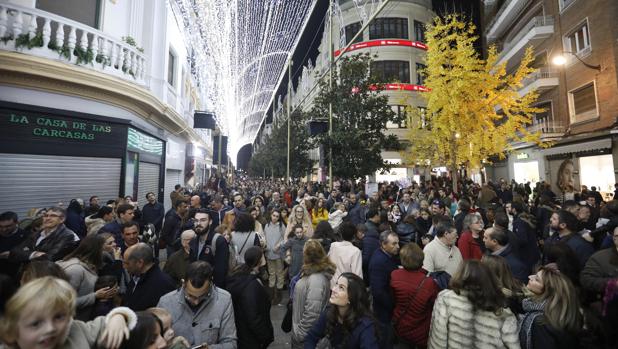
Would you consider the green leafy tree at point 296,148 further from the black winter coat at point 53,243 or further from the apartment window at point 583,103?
the black winter coat at point 53,243

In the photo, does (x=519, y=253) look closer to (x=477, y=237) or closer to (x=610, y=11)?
(x=477, y=237)

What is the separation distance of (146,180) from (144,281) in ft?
33.7

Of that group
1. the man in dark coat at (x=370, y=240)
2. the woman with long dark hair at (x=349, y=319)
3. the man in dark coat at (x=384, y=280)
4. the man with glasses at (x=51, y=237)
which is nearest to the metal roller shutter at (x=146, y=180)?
the man with glasses at (x=51, y=237)

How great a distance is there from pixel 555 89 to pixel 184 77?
2422cm

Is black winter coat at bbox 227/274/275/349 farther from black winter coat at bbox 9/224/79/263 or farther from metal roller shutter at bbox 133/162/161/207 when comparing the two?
metal roller shutter at bbox 133/162/161/207

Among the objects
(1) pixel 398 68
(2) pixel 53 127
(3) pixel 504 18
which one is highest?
(3) pixel 504 18

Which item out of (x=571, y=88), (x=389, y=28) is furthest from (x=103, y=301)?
(x=389, y=28)

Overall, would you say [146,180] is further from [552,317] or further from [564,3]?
[564,3]

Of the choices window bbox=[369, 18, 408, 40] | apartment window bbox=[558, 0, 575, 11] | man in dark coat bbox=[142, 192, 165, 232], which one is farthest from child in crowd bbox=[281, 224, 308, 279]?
window bbox=[369, 18, 408, 40]

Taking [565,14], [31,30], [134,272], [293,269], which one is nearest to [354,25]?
[565,14]

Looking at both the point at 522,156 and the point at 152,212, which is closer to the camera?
the point at 152,212

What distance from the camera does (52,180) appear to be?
766 cm

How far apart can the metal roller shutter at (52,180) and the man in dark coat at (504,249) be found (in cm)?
967

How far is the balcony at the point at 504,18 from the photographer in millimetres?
23500
